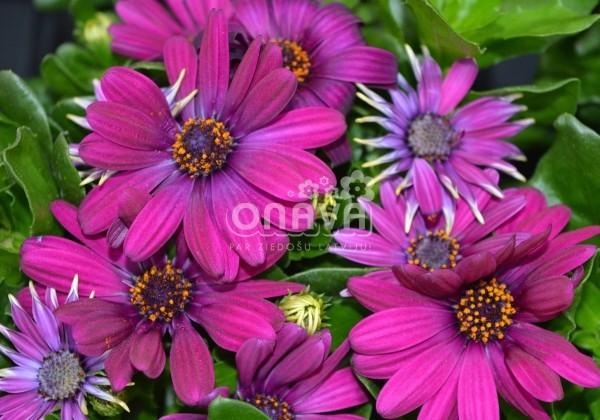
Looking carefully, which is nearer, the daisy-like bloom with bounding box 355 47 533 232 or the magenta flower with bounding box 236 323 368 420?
the magenta flower with bounding box 236 323 368 420

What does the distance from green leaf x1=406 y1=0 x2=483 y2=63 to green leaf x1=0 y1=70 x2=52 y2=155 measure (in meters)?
0.45

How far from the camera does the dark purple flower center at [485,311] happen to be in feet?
2.89

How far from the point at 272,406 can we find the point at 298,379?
0.05 metres

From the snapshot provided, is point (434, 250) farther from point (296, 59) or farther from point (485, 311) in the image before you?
point (296, 59)

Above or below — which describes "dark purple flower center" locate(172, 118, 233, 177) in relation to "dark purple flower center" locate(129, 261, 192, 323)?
above

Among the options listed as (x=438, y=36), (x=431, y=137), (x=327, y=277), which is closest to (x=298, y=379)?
(x=327, y=277)

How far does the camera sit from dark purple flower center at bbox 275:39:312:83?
3.15 feet

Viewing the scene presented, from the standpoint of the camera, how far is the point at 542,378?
2.60ft

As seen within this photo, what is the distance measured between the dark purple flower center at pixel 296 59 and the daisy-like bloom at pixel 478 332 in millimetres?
264

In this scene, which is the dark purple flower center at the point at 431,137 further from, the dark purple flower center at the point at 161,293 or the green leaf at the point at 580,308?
the dark purple flower center at the point at 161,293

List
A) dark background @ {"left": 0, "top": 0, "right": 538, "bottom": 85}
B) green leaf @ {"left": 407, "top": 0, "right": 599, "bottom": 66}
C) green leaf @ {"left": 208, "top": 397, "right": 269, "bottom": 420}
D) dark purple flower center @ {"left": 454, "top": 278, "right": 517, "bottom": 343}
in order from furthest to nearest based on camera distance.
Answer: dark background @ {"left": 0, "top": 0, "right": 538, "bottom": 85} < green leaf @ {"left": 407, "top": 0, "right": 599, "bottom": 66} < dark purple flower center @ {"left": 454, "top": 278, "right": 517, "bottom": 343} < green leaf @ {"left": 208, "top": 397, "right": 269, "bottom": 420}

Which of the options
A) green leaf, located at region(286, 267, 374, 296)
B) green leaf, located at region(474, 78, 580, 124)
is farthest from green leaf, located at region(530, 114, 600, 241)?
green leaf, located at region(286, 267, 374, 296)

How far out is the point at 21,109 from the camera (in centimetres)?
98

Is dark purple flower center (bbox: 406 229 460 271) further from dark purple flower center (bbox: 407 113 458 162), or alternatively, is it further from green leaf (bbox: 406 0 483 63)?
green leaf (bbox: 406 0 483 63)
